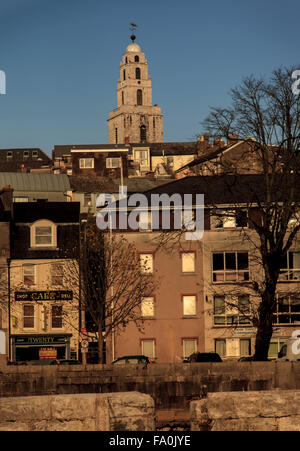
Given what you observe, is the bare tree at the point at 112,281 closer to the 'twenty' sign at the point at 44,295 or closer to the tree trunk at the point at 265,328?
the 'twenty' sign at the point at 44,295

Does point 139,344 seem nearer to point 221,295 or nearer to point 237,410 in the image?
point 221,295

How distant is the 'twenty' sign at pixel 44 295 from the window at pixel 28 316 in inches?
49.9

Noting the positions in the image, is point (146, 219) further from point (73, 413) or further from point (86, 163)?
point (86, 163)

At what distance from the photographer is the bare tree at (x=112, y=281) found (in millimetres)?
53594

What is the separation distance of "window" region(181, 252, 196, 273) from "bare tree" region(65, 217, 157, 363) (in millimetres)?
2631

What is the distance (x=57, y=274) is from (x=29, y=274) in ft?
7.37

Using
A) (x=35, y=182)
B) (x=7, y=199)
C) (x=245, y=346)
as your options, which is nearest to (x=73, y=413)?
(x=245, y=346)

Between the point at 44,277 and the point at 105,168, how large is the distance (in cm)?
5541

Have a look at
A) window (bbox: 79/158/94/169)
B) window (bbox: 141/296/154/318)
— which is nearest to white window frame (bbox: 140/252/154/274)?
window (bbox: 141/296/154/318)

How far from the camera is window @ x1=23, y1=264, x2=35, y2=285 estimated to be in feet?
200

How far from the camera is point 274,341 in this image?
59.7 metres

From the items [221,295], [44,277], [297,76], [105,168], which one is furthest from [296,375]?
[105,168]

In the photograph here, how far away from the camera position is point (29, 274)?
60.9m

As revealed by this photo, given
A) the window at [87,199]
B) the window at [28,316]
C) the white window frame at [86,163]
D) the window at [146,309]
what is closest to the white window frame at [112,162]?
the white window frame at [86,163]
